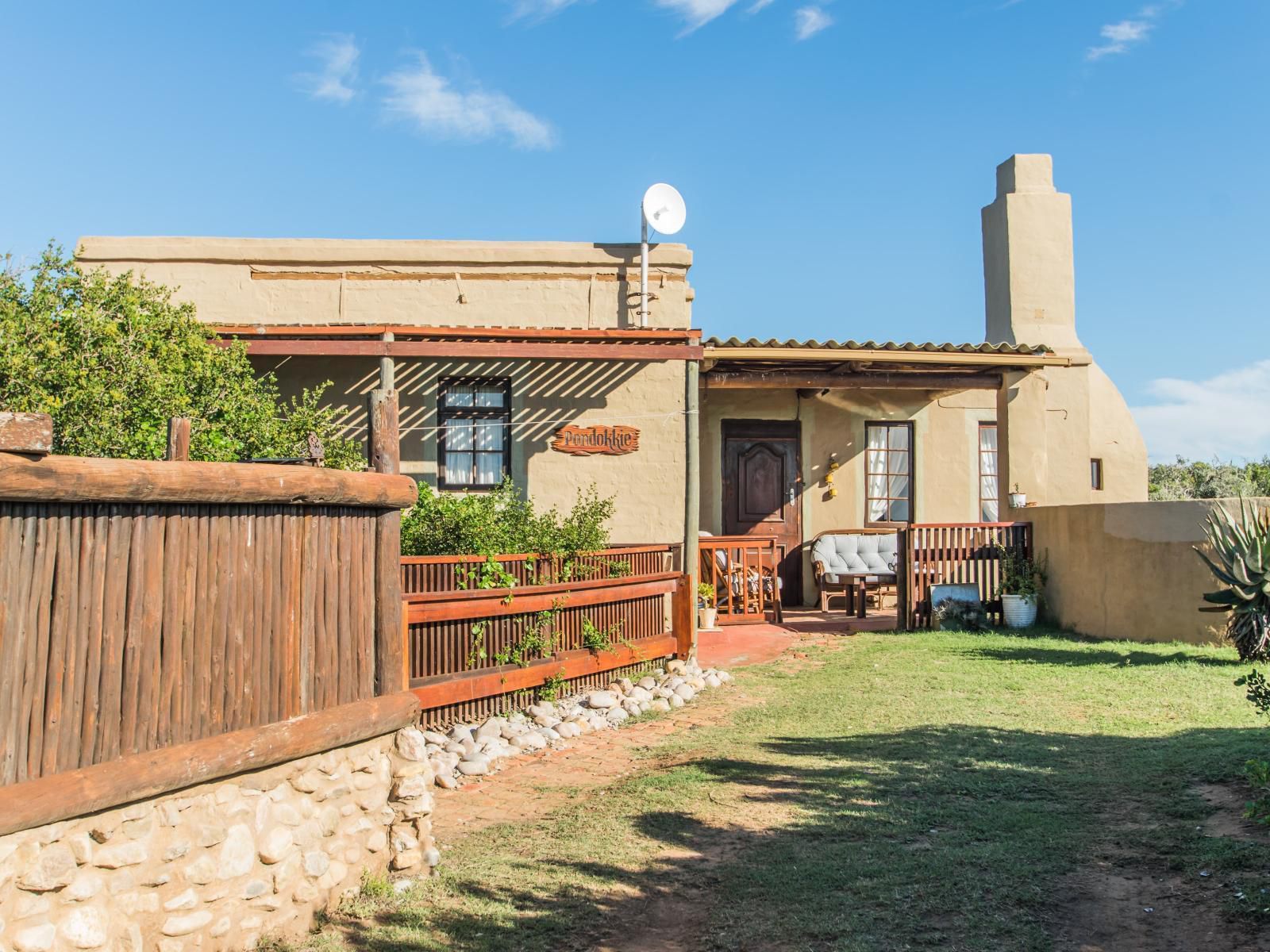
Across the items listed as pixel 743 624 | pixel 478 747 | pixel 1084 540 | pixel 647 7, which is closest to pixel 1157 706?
pixel 1084 540

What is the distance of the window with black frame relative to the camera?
12.5 meters

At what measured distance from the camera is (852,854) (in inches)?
198

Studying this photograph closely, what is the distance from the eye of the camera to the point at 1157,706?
26.0 ft

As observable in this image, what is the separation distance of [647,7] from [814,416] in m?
5.92

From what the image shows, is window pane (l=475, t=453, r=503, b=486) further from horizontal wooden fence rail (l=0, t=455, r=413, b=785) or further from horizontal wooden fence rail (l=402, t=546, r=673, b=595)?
horizontal wooden fence rail (l=0, t=455, r=413, b=785)

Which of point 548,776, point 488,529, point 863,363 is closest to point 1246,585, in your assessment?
point 863,363

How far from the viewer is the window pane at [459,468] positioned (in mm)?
12469

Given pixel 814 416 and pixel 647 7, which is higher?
pixel 647 7

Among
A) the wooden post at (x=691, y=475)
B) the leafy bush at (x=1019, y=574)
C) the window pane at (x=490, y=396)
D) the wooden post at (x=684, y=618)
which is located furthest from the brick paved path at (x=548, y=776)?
the leafy bush at (x=1019, y=574)

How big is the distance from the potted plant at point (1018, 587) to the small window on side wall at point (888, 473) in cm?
278

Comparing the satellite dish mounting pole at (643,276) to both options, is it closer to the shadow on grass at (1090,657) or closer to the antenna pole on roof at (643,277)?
the antenna pole on roof at (643,277)

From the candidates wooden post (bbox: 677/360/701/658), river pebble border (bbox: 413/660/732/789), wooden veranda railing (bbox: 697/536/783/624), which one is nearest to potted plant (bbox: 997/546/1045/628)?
wooden veranda railing (bbox: 697/536/783/624)

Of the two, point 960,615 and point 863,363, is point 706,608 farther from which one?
point 863,363

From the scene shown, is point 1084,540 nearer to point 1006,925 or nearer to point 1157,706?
point 1157,706
